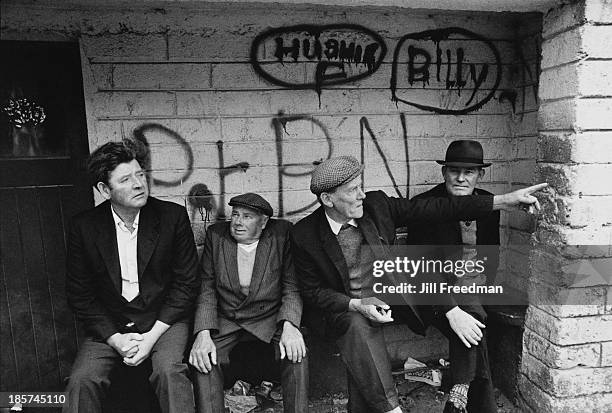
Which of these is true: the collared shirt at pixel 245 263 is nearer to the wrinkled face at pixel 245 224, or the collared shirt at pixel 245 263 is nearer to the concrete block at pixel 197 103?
the wrinkled face at pixel 245 224

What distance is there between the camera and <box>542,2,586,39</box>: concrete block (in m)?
2.69

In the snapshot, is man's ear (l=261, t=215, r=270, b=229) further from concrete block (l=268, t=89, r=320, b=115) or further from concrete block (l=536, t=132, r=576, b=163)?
concrete block (l=536, t=132, r=576, b=163)

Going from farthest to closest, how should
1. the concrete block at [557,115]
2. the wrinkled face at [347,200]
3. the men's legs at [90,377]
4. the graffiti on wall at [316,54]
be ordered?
the graffiti on wall at [316,54], the wrinkled face at [347,200], the concrete block at [557,115], the men's legs at [90,377]

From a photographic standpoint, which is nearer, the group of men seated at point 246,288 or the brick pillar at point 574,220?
the brick pillar at point 574,220

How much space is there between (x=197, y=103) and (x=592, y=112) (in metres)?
2.39

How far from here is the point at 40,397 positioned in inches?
131

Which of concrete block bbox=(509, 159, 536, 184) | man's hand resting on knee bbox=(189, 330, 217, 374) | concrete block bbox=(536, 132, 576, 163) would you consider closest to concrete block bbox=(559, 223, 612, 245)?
concrete block bbox=(536, 132, 576, 163)

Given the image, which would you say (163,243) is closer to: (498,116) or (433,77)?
(433,77)

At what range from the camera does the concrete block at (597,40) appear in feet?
8.78

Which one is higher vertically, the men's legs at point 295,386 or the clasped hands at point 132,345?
the clasped hands at point 132,345

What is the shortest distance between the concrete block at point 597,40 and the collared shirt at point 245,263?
216 cm

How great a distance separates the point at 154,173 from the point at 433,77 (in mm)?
2107

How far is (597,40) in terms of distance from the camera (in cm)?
269

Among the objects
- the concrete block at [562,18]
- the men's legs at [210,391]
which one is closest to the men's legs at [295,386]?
the men's legs at [210,391]
